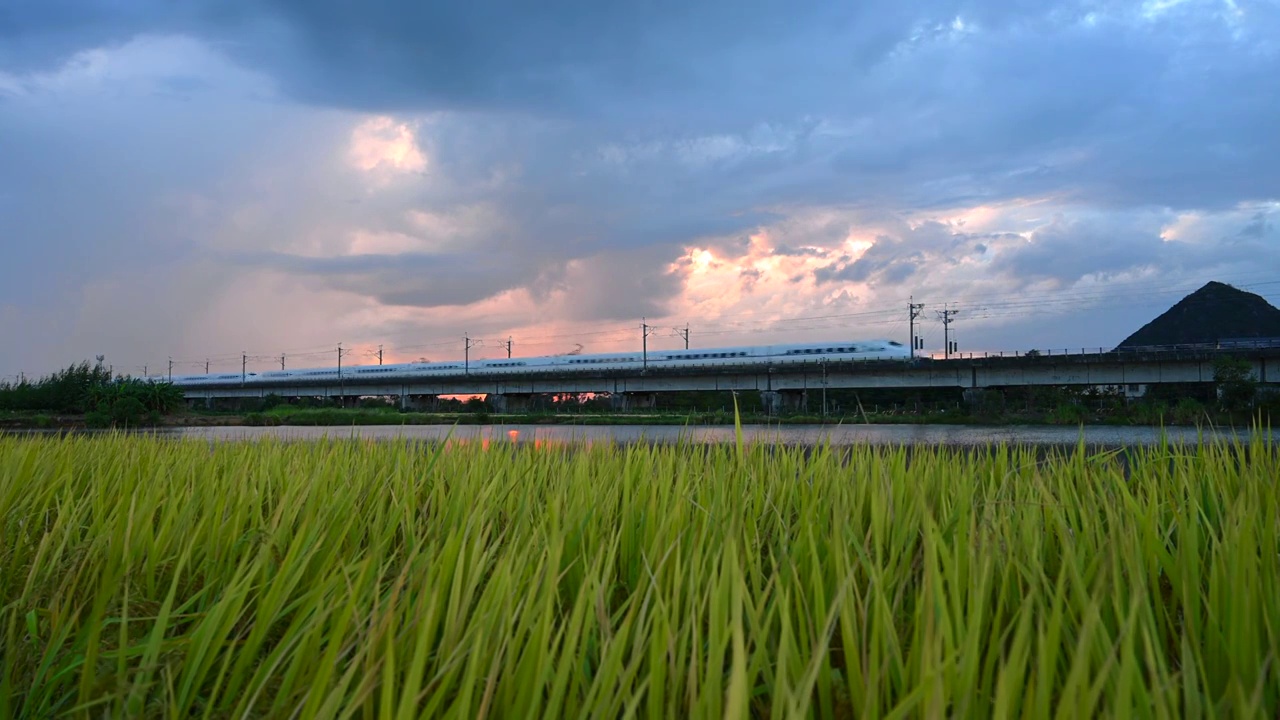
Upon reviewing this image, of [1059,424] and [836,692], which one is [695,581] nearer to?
[836,692]

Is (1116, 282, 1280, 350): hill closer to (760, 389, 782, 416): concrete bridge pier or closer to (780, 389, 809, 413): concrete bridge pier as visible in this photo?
(780, 389, 809, 413): concrete bridge pier

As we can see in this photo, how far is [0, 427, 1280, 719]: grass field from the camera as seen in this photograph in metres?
0.97

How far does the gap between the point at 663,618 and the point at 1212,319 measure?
11142 centimetres

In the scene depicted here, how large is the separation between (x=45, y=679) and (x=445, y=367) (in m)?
64.3

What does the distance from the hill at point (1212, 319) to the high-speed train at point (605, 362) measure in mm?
52608

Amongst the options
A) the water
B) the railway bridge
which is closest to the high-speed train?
the railway bridge

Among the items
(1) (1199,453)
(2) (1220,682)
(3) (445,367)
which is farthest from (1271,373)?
(3) (445,367)

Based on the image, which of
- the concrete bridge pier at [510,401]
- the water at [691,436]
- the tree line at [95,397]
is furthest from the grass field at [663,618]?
the concrete bridge pier at [510,401]

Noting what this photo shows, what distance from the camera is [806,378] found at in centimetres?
4706

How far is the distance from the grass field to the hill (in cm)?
9806

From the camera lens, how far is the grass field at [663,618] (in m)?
0.97

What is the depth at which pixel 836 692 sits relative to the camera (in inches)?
46.7

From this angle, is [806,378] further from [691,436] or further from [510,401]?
[691,436]

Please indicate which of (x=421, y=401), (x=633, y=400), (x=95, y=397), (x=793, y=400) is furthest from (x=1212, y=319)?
(x=95, y=397)
